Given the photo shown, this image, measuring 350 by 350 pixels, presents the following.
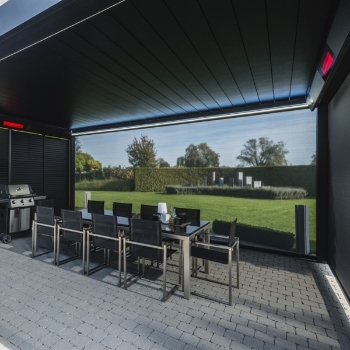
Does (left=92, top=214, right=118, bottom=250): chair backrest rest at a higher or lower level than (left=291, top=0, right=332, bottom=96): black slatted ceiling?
lower

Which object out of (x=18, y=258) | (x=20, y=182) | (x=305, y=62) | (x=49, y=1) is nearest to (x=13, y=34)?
(x=49, y=1)

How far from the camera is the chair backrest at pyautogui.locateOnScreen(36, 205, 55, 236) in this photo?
375cm

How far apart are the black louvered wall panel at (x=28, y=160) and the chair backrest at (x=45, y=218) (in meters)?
2.19

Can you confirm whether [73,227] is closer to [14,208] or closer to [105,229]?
[105,229]

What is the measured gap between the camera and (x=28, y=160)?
575 centimetres

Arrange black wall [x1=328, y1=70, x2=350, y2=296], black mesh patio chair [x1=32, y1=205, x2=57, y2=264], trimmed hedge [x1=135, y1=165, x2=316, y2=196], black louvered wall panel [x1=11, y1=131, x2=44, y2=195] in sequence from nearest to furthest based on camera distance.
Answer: black wall [x1=328, y1=70, x2=350, y2=296], black mesh patio chair [x1=32, y1=205, x2=57, y2=264], trimmed hedge [x1=135, y1=165, x2=316, y2=196], black louvered wall panel [x1=11, y1=131, x2=44, y2=195]

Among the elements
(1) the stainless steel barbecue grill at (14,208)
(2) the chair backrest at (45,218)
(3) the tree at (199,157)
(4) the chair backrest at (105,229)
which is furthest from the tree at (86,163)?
(4) the chair backrest at (105,229)

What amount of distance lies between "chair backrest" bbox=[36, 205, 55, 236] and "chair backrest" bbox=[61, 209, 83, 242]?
332 mm

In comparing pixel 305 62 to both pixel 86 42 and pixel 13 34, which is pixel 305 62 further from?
pixel 13 34

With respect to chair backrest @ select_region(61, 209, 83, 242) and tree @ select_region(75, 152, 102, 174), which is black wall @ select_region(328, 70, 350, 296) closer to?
chair backrest @ select_region(61, 209, 83, 242)

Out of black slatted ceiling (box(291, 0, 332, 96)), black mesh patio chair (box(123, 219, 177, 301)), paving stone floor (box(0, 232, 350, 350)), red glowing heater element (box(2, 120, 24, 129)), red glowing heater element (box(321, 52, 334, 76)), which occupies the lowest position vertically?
paving stone floor (box(0, 232, 350, 350))

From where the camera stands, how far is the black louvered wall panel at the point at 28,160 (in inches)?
214

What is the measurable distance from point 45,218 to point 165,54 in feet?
11.1

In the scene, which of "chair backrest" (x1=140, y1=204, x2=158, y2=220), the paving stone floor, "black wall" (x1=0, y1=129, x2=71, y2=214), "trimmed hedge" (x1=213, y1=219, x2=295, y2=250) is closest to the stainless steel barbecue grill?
"black wall" (x1=0, y1=129, x2=71, y2=214)
